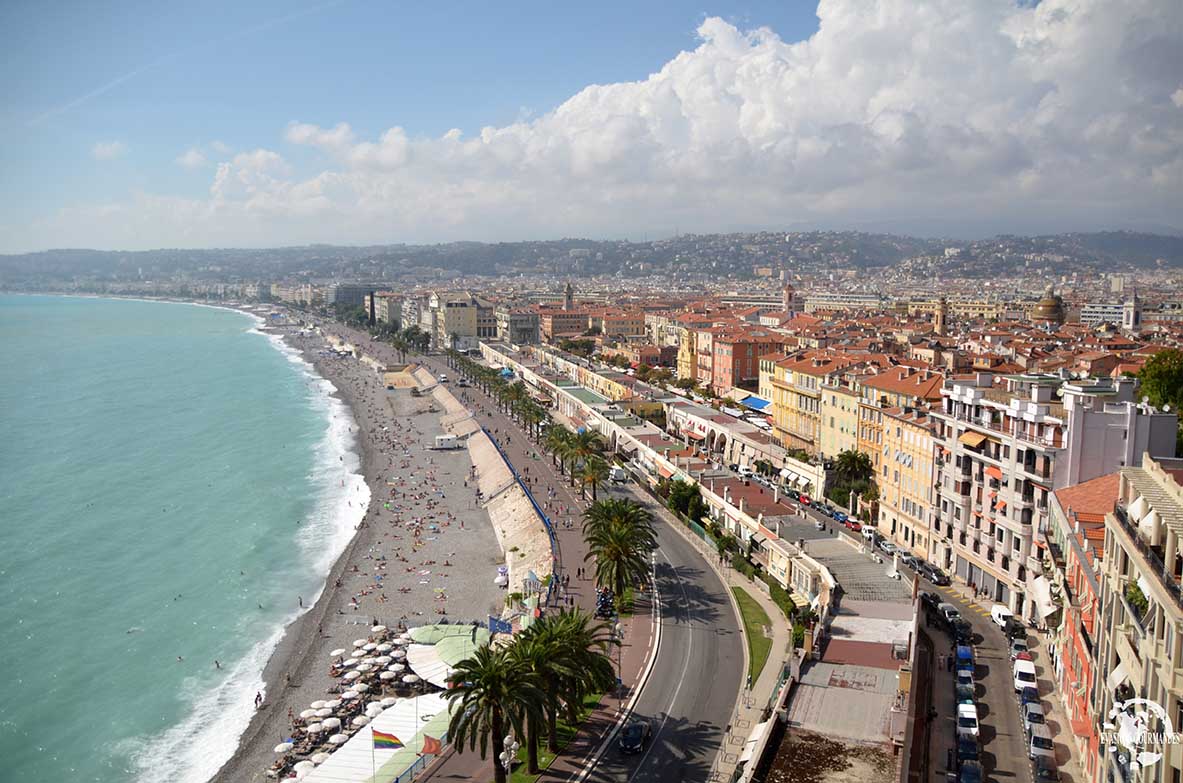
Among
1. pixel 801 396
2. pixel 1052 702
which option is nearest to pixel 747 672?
pixel 1052 702

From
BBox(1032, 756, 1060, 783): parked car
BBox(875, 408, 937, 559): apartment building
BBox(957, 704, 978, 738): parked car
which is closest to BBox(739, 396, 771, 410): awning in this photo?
BBox(875, 408, 937, 559): apartment building

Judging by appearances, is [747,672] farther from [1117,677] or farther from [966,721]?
[1117,677]

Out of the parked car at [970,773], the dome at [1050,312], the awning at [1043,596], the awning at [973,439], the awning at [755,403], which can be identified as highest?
the dome at [1050,312]

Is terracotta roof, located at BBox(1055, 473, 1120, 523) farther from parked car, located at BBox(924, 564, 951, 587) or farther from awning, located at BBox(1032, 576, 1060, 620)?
parked car, located at BBox(924, 564, 951, 587)

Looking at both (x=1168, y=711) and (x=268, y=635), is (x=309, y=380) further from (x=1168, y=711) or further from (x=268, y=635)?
(x=1168, y=711)

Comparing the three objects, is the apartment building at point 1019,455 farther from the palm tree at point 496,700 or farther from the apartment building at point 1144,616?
the palm tree at point 496,700

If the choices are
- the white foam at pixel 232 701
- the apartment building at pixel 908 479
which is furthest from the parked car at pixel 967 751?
the white foam at pixel 232 701

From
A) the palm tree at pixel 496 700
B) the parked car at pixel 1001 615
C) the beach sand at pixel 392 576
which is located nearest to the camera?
the palm tree at pixel 496 700
